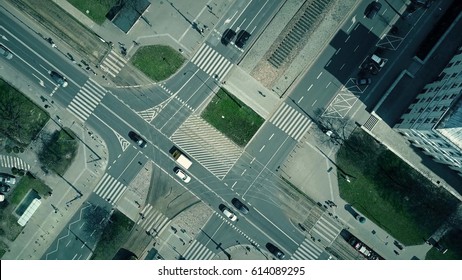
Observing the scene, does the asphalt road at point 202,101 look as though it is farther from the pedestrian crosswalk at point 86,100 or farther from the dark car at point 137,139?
the dark car at point 137,139

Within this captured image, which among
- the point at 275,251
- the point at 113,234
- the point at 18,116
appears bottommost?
the point at 113,234

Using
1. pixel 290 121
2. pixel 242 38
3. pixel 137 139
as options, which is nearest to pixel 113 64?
pixel 137 139

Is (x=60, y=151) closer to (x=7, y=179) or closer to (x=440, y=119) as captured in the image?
(x=7, y=179)

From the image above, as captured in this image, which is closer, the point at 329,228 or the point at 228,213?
the point at 228,213

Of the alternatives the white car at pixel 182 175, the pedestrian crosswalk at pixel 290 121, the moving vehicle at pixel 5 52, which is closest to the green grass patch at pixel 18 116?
the moving vehicle at pixel 5 52

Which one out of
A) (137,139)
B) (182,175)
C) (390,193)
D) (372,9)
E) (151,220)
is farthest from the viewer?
(151,220)

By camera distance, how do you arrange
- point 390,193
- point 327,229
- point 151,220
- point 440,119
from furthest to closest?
1. point 151,220
2. point 327,229
3. point 390,193
4. point 440,119
